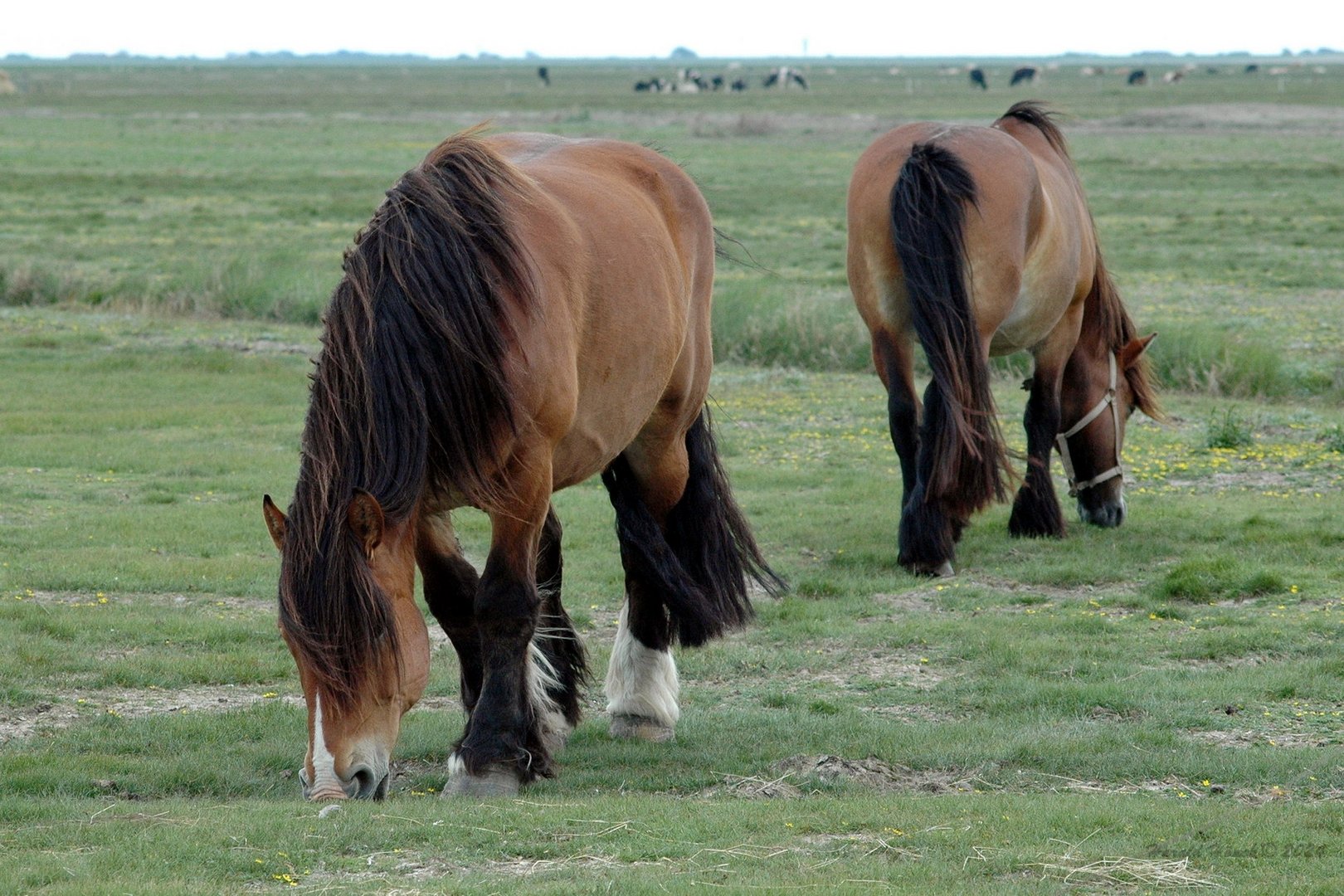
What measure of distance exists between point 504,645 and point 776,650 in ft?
8.21

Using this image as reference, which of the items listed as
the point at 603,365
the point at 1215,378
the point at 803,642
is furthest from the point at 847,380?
the point at 603,365

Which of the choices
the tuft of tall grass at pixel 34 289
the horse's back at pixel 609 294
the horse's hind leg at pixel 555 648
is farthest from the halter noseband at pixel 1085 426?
the tuft of tall grass at pixel 34 289

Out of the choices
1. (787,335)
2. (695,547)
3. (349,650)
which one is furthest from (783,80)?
(349,650)

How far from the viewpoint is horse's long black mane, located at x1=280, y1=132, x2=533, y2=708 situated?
4.05 m

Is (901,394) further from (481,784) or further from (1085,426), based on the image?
(481,784)

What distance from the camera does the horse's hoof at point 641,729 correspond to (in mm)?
5688

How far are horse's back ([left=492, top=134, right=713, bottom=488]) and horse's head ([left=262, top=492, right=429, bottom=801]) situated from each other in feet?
2.45

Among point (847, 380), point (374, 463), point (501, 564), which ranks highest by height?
point (374, 463)

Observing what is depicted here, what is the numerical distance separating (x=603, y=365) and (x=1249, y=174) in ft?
117

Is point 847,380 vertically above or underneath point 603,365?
underneath

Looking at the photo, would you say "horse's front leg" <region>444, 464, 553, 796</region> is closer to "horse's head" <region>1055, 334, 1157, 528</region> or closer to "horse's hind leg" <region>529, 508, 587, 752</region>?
"horse's hind leg" <region>529, 508, 587, 752</region>

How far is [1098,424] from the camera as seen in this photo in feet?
31.2

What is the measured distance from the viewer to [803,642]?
708cm

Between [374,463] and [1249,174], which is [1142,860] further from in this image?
[1249,174]
